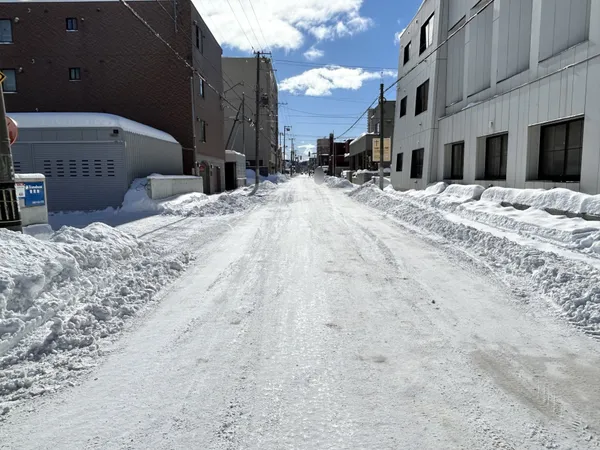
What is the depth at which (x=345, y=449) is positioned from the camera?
8.30 feet

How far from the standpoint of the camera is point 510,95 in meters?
13.0

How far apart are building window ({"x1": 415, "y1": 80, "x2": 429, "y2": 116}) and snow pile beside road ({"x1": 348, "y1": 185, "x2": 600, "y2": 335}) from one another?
1365 cm

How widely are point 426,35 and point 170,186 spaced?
17064mm

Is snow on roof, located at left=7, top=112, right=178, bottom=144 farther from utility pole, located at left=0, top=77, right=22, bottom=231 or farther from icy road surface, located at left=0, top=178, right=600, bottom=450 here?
icy road surface, located at left=0, top=178, right=600, bottom=450

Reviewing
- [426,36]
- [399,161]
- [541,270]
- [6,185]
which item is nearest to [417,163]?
[399,161]

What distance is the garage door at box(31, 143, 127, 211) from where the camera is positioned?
17.6m

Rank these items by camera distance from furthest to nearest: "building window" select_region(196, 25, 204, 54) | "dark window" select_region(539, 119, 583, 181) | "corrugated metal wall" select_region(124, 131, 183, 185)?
"building window" select_region(196, 25, 204, 54) → "corrugated metal wall" select_region(124, 131, 183, 185) → "dark window" select_region(539, 119, 583, 181)

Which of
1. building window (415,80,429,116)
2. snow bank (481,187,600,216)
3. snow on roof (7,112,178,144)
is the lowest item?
snow bank (481,187,600,216)

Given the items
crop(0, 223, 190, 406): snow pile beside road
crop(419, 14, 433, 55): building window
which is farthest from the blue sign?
crop(419, 14, 433, 55): building window

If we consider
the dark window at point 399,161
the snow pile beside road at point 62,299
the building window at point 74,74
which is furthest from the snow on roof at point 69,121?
the dark window at point 399,161

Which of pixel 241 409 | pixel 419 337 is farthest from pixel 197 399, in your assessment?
pixel 419 337

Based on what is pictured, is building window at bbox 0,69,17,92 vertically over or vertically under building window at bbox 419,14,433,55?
under

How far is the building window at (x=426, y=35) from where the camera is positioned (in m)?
21.6

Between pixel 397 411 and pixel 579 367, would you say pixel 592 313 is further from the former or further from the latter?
pixel 397 411
